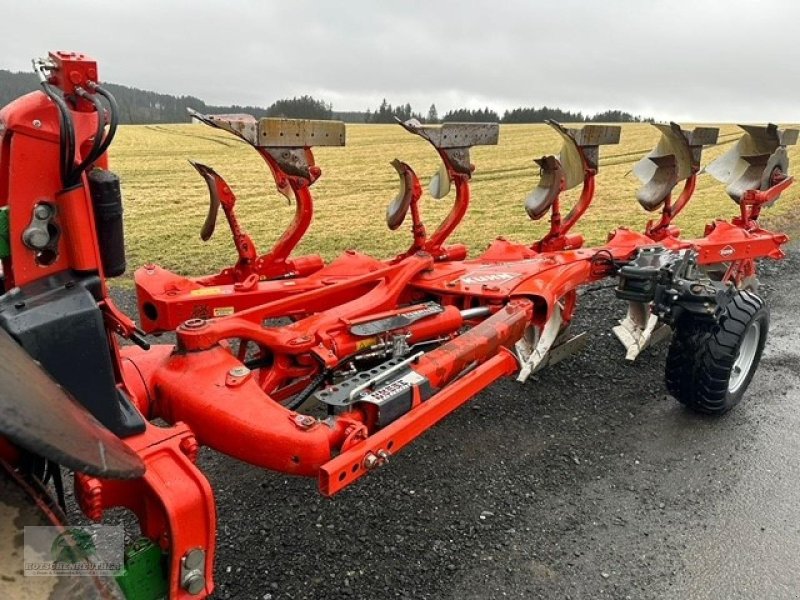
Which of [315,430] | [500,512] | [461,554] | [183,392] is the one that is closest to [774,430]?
[500,512]

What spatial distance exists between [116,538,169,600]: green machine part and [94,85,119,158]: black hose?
1190mm

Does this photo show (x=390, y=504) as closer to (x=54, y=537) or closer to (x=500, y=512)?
(x=500, y=512)

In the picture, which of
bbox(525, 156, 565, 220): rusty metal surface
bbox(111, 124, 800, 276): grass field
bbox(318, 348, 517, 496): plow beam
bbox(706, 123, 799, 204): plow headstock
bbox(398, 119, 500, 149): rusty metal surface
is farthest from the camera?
bbox(111, 124, 800, 276): grass field

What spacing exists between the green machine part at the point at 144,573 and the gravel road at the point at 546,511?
78 centimetres

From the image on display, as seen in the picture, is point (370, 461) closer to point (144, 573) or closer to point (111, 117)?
point (144, 573)

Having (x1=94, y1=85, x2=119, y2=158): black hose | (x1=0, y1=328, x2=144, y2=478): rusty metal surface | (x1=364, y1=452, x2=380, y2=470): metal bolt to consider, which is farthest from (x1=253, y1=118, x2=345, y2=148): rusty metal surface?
(x1=0, y1=328, x2=144, y2=478): rusty metal surface

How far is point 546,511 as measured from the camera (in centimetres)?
330

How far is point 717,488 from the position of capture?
140 inches

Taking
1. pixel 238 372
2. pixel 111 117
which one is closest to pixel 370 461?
pixel 238 372

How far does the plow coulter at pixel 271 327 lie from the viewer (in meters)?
1.92

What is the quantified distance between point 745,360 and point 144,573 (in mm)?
4049

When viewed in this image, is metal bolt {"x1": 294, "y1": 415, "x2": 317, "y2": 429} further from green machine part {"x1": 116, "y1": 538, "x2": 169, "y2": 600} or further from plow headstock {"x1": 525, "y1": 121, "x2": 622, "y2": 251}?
plow headstock {"x1": 525, "y1": 121, "x2": 622, "y2": 251}

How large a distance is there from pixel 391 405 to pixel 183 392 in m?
0.79

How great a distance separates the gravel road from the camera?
282 cm
